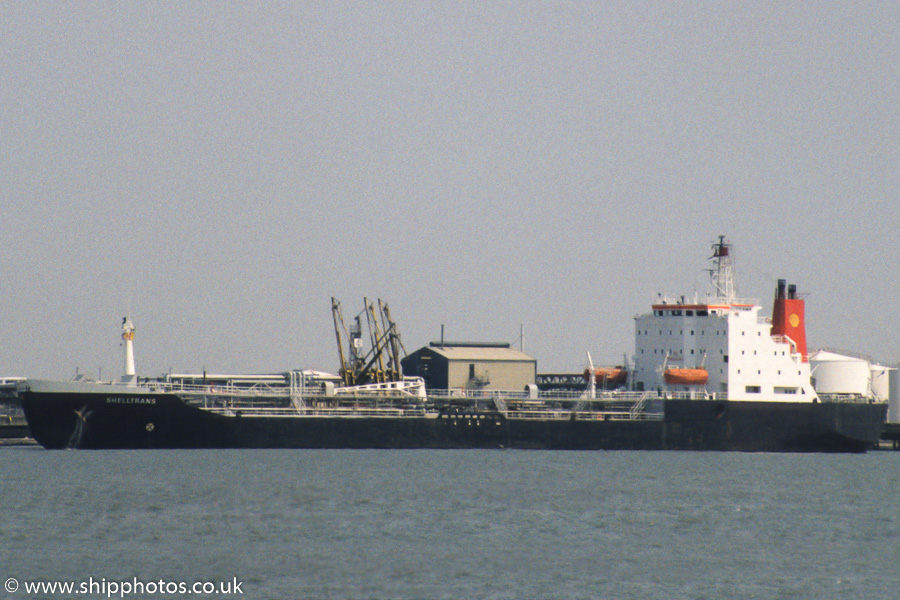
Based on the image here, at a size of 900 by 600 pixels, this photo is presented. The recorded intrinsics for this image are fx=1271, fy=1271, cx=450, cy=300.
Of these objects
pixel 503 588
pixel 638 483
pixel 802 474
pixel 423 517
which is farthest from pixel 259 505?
pixel 802 474

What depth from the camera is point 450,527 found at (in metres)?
29.7

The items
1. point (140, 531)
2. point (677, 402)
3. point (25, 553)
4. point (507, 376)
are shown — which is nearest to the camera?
point (25, 553)

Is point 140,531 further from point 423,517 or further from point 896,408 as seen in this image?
point 896,408

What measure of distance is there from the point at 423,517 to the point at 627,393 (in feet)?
86.3

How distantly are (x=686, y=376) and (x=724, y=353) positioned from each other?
2068 mm

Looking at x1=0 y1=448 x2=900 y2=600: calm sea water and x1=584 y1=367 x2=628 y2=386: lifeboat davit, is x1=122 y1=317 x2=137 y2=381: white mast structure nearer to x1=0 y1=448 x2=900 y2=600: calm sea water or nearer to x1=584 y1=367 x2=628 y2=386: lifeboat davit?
x1=0 y1=448 x2=900 y2=600: calm sea water

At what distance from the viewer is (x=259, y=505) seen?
3228 centimetres

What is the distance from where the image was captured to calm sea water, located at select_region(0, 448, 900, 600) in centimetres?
2381

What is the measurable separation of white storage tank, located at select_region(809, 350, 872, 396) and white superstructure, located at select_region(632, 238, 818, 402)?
10.2 metres

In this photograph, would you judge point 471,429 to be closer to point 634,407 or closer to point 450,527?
point 634,407

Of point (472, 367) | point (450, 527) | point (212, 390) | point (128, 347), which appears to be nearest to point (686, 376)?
point (472, 367)
